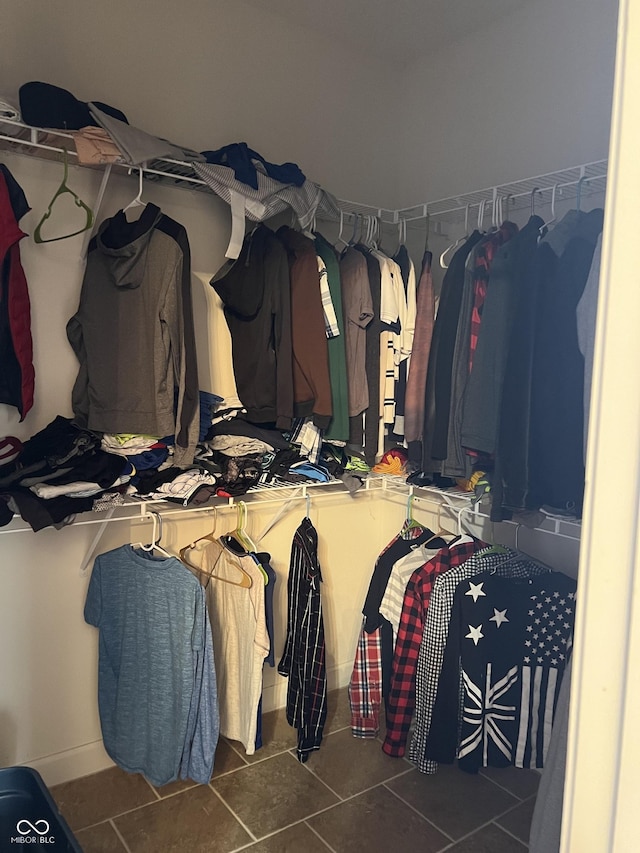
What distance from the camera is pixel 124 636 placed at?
2191 mm

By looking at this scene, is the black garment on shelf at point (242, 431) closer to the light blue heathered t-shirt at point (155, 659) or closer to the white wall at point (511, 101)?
the light blue heathered t-shirt at point (155, 659)

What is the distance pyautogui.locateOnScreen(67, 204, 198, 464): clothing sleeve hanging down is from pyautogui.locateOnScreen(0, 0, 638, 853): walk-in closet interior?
1cm

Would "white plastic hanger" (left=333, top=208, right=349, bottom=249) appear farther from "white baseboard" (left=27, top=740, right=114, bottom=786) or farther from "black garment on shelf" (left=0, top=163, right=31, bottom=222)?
"white baseboard" (left=27, top=740, right=114, bottom=786)

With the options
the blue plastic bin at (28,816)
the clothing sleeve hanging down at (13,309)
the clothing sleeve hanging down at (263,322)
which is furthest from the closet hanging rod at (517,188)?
the blue plastic bin at (28,816)

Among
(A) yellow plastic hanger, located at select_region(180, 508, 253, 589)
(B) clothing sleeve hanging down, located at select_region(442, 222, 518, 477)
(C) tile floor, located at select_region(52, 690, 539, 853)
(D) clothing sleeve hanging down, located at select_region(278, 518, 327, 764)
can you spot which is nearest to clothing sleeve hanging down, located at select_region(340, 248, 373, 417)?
(B) clothing sleeve hanging down, located at select_region(442, 222, 518, 477)

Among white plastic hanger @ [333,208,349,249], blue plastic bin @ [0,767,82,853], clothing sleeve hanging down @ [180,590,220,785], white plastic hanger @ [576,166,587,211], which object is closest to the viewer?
blue plastic bin @ [0,767,82,853]

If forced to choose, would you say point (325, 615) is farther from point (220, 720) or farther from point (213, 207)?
point (213, 207)

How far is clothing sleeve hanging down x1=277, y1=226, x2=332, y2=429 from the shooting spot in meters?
2.32

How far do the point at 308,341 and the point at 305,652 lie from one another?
1.13 metres

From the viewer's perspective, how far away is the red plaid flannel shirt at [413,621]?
7.59 ft

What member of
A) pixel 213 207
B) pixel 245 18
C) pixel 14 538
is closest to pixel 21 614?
pixel 14 538

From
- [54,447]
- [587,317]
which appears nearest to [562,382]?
[587,317]

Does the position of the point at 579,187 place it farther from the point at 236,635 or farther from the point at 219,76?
the point at 236,635

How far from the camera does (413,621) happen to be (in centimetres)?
231
